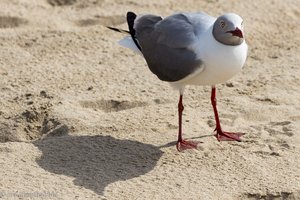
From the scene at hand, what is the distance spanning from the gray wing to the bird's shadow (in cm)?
53

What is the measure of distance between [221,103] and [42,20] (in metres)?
2.17

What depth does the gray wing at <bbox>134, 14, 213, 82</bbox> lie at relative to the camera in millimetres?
5352

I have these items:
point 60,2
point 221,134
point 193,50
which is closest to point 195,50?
point 193,50

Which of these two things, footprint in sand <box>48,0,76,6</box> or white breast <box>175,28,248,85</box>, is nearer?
white breast <box>175,28,248,85</box>

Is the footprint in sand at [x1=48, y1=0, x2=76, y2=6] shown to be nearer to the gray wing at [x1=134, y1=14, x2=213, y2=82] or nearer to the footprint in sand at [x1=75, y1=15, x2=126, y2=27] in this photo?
the footprint in sand at [x1=75, y1=15, x2=126, y2=27]

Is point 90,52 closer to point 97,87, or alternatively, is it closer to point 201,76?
point 97,87

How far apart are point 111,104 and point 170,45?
37.0 inches

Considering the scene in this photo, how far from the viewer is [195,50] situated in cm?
532

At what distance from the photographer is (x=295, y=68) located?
6879 millimetres

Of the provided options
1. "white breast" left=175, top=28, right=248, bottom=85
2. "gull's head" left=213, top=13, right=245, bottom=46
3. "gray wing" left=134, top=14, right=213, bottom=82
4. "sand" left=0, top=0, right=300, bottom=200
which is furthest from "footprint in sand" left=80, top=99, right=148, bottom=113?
"gull's head" left=213, top=13, right=245, bottom=46

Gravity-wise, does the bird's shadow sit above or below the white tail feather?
below

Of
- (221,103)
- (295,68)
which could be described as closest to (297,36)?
(295,68)

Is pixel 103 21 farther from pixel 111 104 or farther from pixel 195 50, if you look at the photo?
Result: pixel 195 50

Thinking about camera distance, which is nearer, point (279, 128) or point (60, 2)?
point (279, 128)
